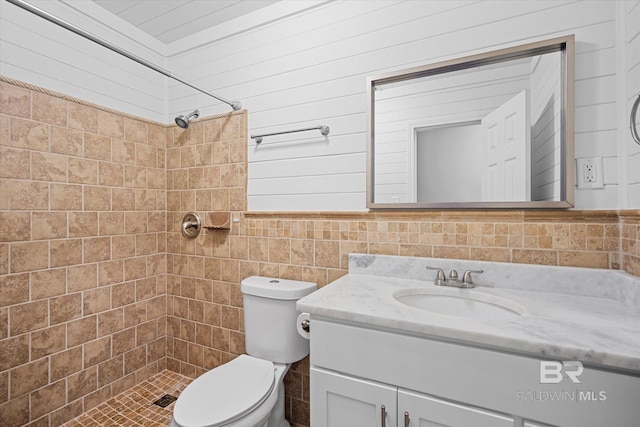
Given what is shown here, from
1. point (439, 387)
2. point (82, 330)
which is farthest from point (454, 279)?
point (82, 330)

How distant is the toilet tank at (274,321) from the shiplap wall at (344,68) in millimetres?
476

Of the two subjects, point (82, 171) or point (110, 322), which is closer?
point (82, 171)

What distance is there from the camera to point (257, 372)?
1.36 meters

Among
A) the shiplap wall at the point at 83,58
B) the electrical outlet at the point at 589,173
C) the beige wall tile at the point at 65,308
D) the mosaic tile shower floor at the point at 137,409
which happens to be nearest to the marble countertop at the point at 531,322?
the electrical outlet at the point at 589,173

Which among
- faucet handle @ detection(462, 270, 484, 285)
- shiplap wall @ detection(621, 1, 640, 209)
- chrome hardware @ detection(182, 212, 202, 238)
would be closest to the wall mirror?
shiplap wall @ detection(621, 1, 640, 209)

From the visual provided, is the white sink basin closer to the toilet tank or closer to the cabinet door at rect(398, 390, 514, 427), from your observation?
the cabinet door at rect(398, 390, 514, 427)

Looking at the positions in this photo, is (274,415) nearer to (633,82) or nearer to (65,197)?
(65,197)

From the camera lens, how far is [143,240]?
199 cm

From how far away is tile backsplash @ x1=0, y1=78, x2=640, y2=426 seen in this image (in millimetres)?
1305

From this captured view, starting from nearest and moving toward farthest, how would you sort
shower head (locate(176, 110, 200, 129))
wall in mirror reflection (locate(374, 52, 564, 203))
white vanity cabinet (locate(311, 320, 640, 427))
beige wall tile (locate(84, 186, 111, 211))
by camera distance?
1. white vanity cabinet (locate(311, 320, 640, 427))
2. wall in mirror reflection (locate(374, 52, 564, 203))
3. beige wall tile (locate(84, 186, 111, 211))
4. shower head (locate(176, 110, 200, 129))

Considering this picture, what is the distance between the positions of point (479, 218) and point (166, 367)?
7.42ft

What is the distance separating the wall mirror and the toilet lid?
3.15 ft

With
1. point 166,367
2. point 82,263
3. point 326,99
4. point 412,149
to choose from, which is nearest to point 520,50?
point 412,149

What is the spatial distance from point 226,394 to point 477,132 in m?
1.53
